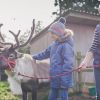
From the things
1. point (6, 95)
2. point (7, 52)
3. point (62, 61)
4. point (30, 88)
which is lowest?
point (6, 95)

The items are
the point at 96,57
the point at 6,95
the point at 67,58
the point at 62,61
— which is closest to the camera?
the point at 96,57

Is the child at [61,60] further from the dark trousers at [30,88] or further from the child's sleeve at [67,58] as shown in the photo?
the dark trousers at [30,88]

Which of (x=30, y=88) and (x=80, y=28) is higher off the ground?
(x=80, y=28)

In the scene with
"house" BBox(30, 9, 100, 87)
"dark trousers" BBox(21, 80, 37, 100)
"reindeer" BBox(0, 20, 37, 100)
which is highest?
"house" BBox(30, 9, 100, 87)

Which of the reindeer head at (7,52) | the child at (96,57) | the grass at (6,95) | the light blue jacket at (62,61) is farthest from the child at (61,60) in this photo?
the grass at (6,95)

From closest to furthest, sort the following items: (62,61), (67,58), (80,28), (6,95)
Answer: (67,58) < (62,61) < (6,95) < (80,28)

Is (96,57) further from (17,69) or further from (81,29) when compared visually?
(81,29)

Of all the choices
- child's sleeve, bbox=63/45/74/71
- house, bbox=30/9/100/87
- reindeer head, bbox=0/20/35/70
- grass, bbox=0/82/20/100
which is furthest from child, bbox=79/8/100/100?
house, bbox=30/9/100/87

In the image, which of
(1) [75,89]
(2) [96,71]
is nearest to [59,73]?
(2) [96,71]

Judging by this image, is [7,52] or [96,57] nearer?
[96,57]

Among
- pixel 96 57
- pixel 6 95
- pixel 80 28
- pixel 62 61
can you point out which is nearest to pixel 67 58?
pixel 62 61

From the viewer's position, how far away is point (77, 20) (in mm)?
11156

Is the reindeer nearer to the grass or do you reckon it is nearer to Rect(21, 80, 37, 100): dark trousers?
Rect(21, 80, 37, 100): dark trousers

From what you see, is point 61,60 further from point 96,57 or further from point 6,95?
point 6,95
